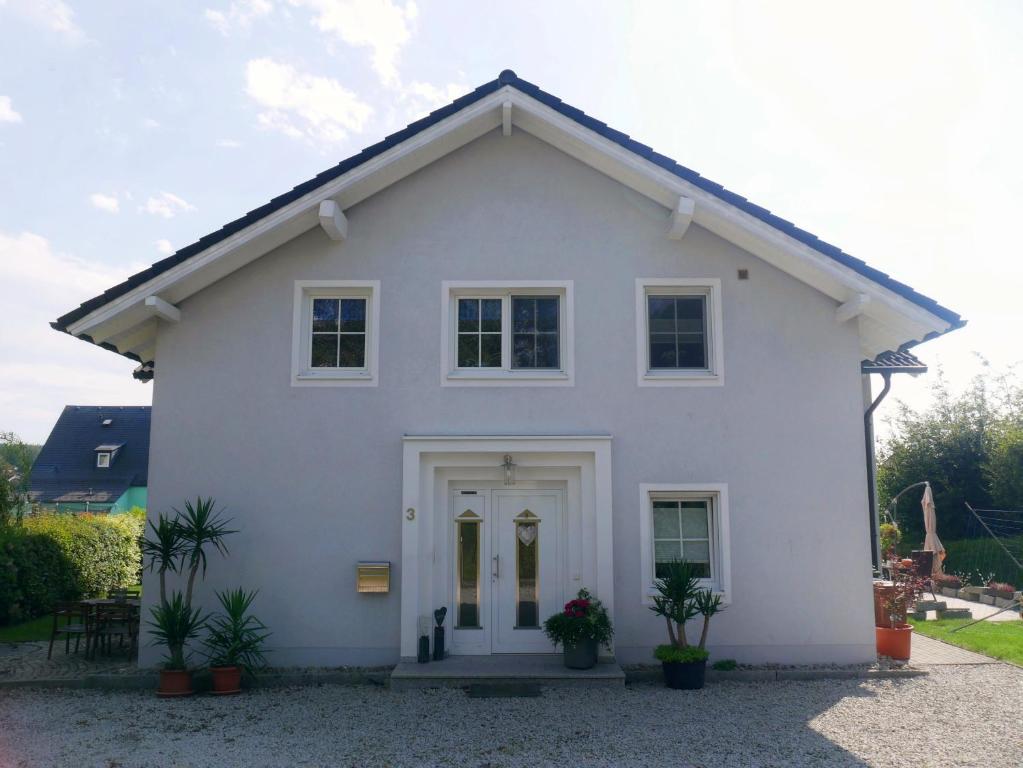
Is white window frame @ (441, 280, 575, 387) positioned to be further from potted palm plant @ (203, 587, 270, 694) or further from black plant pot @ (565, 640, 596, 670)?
potted palm plant @ (203, 587, 270, 694)

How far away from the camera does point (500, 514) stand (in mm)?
10117

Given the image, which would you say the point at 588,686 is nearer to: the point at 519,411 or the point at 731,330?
the point at 519,411

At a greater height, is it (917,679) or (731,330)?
(731,330)

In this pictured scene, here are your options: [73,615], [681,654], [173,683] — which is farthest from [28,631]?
[681,654]

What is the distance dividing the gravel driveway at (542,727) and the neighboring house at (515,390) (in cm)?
115

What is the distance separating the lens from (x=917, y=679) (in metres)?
9.23

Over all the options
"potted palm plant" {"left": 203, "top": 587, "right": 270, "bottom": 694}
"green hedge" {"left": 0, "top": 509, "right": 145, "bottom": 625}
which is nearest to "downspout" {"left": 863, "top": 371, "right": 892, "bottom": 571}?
"potted palm plant" {"left": 203, "top": 587, "right": 270, "bottom": 694}

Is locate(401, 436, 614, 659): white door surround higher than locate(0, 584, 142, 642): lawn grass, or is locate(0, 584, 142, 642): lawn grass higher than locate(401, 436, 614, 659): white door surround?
locate(401, 436, 614, 659): white door surround

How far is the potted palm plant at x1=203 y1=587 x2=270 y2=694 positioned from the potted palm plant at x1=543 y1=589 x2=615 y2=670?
3.36 meters

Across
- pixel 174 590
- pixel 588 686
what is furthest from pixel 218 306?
pixel 588 686

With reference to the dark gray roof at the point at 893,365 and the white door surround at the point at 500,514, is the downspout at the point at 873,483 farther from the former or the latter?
the white door surround at the point at 500,514

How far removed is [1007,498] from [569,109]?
1820cm

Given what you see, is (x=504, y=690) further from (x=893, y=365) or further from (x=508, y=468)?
(x=893, y=365)

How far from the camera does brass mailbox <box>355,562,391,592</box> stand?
959 cm
